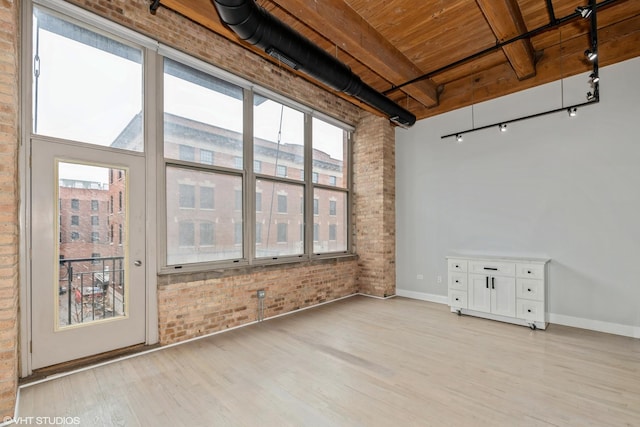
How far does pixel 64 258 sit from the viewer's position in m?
2.98

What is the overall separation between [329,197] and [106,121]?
12.4 feet

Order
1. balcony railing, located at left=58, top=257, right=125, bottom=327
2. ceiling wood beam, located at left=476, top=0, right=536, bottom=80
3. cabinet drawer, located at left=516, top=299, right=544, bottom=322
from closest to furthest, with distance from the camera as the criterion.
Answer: balcony railing, located at left=58, top=257, right=125, bottom=327 < ceiling wood beam, located at left=476, top=0, right=536, bottom=80 < cabinet drawer, located at left=516, top=299, right=544, bottom=322

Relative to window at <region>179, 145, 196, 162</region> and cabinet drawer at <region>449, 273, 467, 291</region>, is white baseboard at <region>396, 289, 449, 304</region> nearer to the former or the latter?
cabinet drawer at <region>449, 273, 467, 291</region>

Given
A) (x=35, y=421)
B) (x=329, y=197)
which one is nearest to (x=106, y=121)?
(x=35, y=421)

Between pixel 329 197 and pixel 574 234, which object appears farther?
pixel 329 197

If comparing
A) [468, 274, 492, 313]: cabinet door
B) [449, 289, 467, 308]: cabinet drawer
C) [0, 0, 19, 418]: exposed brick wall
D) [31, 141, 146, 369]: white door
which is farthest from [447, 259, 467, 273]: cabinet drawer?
[0, 0, 19, 418]: exposed brick wall

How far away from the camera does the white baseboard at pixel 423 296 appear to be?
5.59m

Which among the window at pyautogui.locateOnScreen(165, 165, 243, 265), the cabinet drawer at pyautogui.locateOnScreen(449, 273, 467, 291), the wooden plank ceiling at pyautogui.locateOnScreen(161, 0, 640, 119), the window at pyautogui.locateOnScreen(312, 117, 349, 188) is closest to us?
the wooden plank ceiling at pyautogui.locateOnScreen(161, 0, 640, 119)

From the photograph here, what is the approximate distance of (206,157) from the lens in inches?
159

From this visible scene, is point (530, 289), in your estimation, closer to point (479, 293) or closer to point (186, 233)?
point (479, 293)

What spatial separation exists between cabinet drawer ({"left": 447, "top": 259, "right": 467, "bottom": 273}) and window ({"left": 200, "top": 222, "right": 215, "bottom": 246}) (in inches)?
152

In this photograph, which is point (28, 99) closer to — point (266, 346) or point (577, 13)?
point (266, 346)

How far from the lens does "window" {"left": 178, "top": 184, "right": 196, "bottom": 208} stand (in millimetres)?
3809

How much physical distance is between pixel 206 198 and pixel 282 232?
1447 mm
